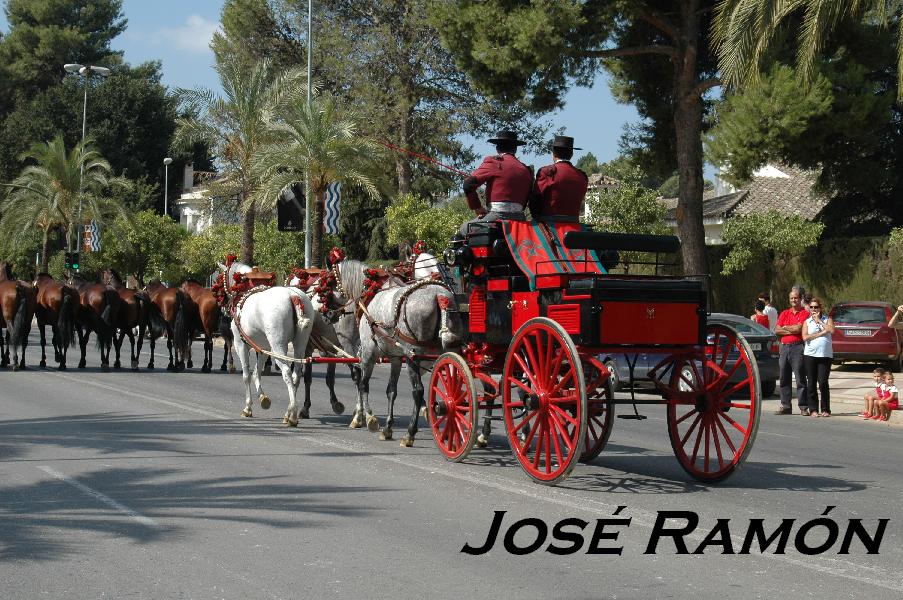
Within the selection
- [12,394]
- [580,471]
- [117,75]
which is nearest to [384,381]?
[12,394]

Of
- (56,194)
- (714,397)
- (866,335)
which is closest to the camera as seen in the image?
(714,397)

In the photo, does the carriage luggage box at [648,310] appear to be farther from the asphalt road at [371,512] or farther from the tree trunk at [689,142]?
the tree trunk at [689,142]

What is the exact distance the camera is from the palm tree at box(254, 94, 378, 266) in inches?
1337

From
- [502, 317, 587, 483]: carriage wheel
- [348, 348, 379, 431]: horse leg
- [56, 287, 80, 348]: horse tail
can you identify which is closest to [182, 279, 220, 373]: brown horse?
[56, 287, 80, 348]: horse tail

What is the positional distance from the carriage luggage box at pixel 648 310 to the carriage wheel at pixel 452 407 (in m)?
1.57

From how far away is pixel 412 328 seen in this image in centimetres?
1194

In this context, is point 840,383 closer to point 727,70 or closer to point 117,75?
point 727,70

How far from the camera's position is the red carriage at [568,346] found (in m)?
9.36

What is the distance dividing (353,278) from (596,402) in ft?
16.5

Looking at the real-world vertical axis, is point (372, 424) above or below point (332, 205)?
below

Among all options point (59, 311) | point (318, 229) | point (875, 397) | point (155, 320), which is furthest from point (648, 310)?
point (318, 229)

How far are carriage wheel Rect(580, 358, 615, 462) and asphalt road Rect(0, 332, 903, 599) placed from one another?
0.20m

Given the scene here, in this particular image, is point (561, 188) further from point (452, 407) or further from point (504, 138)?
point (452, 407)

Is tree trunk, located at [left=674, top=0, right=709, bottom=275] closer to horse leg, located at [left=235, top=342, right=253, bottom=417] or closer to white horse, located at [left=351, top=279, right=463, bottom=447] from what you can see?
horse leg, located at [left=235, top=342, right=253, bottom=417]
